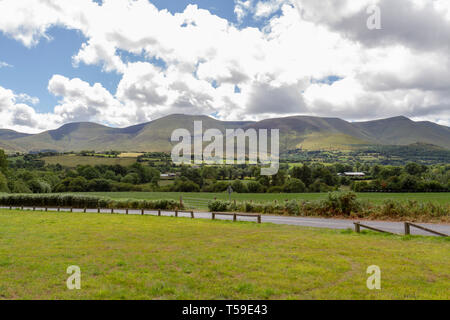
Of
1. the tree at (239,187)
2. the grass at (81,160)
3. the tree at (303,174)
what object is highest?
the grass at (81,160)

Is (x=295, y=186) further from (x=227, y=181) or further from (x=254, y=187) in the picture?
(x=227, y=181)

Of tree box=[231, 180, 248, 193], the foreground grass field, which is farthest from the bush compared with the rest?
the foreground grass field

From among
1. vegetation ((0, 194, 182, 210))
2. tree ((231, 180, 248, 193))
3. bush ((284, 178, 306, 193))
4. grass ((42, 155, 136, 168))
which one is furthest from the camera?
grass ((42, 155, 136, 168))

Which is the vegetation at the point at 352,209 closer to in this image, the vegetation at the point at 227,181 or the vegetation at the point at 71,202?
the vegetation at the point at 71,202

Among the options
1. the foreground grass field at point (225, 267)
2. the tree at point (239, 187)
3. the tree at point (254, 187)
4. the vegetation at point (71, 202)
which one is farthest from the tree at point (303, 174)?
the foreground grass field at point (225, 267)

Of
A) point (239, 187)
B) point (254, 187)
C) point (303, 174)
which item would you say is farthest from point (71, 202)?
point (303, 174)

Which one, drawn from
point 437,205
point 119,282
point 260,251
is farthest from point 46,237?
point 437,205

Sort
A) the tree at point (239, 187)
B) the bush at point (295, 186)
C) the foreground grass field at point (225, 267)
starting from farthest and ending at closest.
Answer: the tree at point (239, 187)
the bush at point (295, 186)
the foreground grass field at point (225, 267)

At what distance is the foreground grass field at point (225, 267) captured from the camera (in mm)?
7332

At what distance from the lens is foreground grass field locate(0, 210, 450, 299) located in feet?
24.1

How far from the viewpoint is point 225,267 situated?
9594 millimetres

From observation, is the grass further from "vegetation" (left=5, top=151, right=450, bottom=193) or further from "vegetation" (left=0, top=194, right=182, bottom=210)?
"vegetation" (left=0, top=194, right=182, bottom=210)
